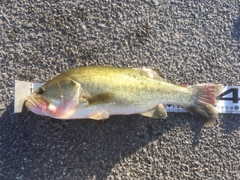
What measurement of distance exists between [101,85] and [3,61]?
3.28 ft

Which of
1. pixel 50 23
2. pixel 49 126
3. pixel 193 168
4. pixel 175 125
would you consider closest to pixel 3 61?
pixel 50 23

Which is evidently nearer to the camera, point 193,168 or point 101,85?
point 101,85

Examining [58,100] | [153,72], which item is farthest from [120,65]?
[58,100]

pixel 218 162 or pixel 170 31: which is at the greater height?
pixel 170 31

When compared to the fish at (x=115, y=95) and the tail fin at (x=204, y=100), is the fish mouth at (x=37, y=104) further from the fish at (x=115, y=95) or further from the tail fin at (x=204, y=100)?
the tail fin at (x=204, y=100)

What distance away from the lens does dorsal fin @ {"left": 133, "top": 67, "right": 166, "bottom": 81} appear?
2.49 m

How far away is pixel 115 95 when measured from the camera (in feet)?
7.72

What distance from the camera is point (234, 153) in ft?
8.93

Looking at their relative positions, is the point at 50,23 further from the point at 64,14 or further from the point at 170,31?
the point at 170,31

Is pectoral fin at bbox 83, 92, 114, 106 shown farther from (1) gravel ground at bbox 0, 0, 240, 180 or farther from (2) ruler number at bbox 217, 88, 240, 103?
(2) ruler number at bbox 217, 88, 240, 103

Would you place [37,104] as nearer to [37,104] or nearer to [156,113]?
[37,104]

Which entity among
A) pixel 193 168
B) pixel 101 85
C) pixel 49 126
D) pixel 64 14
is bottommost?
pixel 193 168

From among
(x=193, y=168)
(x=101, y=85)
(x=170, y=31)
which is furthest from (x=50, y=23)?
(x=193, y=168)

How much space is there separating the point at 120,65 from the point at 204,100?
2.61 ft
